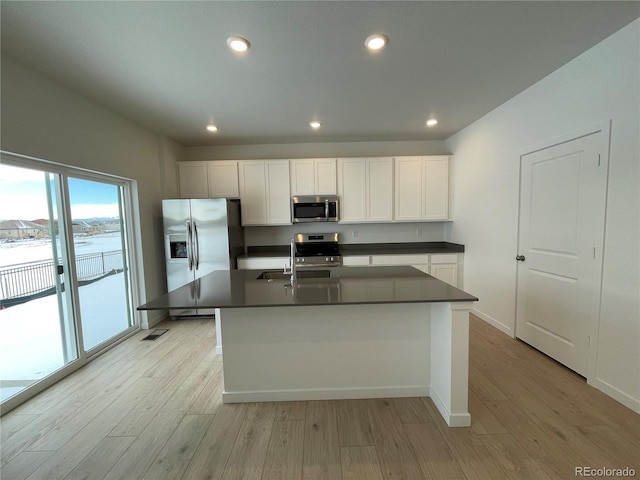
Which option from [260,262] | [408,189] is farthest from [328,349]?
[408,189]

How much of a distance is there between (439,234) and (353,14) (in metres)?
3.67

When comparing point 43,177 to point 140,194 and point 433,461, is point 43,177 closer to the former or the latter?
point 140,194

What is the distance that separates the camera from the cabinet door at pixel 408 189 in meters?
4.15

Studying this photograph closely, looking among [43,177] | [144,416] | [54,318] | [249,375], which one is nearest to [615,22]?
[249,375]

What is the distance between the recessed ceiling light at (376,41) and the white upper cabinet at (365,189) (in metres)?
2.21

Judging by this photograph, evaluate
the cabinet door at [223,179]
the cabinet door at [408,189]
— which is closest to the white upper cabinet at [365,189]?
the cabinet door at [408,189]

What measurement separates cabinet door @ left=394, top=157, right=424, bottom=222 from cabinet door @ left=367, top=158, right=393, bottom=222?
0.32 feet

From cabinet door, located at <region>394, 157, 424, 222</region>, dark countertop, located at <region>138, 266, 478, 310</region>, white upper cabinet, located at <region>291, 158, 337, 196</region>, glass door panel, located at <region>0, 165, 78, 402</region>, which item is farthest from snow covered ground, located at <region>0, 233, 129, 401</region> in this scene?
cabinet door, located at <region>394, 157, 424, 222</region>

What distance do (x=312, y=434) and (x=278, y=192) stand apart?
3219 millimetres

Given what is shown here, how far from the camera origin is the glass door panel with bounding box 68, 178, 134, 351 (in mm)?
2711

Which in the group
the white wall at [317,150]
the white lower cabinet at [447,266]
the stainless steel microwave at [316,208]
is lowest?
the white lower cabinet at [447,266]

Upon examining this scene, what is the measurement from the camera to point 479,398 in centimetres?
200

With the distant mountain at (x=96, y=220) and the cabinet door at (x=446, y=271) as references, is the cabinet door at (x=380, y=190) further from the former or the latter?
the distant mountain at (x=96, y=220)

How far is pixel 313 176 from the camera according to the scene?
13.6 ft
